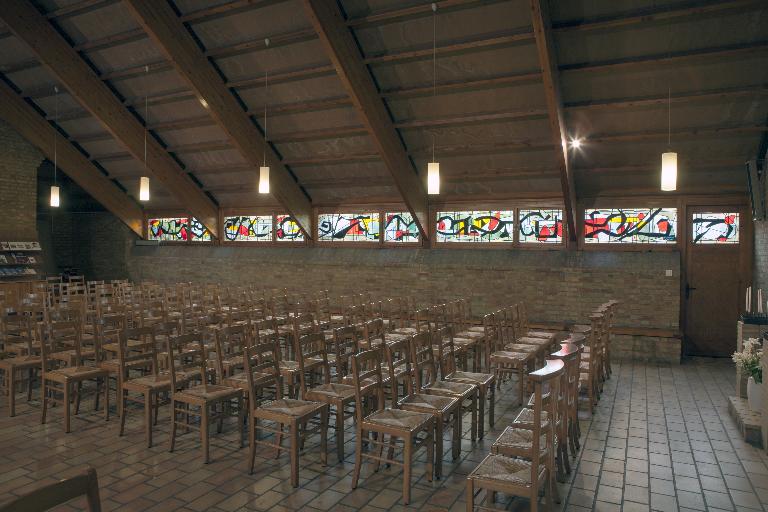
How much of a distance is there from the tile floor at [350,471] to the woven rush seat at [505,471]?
577 millimetres

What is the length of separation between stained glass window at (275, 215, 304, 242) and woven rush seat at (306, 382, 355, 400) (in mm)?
8411

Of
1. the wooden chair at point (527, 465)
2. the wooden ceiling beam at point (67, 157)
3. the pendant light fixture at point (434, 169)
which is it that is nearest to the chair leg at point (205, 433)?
the wooden chair at point (527, 465)

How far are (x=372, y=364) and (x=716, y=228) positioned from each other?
21.8 ft

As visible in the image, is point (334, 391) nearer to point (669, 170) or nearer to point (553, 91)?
point (669, 170)

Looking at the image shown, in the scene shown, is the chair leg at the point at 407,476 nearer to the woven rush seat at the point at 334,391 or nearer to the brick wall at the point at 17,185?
the woven rush seat at the point at 334,391

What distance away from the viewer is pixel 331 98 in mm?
9539

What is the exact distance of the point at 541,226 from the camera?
10.5 meters

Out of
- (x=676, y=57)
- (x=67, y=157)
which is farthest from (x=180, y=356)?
(x=67, y=157)

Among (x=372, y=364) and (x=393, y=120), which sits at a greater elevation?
(x=393, y=120)

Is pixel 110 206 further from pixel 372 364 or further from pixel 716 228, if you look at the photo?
pixel 716 228

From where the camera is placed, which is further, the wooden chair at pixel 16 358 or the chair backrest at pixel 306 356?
the wooden chair at pixel 16 358

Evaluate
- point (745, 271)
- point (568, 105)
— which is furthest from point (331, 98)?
point (745, 271)

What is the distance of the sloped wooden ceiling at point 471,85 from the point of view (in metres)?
7.25

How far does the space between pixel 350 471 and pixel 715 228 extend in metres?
8.01
